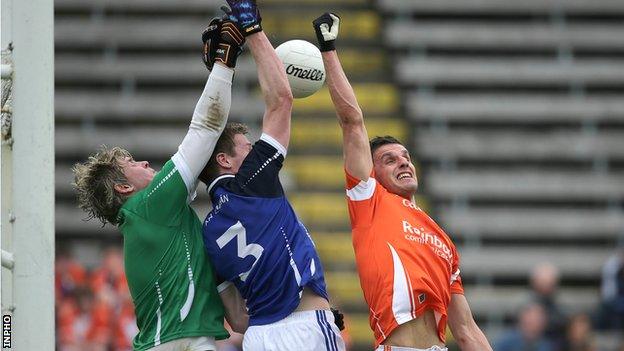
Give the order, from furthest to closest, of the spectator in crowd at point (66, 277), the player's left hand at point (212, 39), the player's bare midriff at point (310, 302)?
the spectator in crowd at point (66, 277) → the player's left hand at point (212, 39) → the player's bare midriff at point (310, 302)

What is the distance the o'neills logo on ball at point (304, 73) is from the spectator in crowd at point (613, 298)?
830 cm

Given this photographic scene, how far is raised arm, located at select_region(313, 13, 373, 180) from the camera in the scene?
7395 mm

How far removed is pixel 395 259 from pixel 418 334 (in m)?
0.41

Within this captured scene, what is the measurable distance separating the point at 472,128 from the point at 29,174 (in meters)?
11.6

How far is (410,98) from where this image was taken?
17.6 meters

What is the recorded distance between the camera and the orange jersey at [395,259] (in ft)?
23.9

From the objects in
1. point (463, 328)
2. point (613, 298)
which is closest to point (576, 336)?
point (613, 298)

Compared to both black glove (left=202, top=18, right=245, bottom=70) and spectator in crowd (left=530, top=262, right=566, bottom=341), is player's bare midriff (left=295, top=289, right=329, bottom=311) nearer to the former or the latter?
black glove (left=202, top=18, right=245, bottom=70)

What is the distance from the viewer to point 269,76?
6996 mm

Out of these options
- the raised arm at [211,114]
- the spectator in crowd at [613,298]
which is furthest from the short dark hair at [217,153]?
the spectator in crowd at [613,298]

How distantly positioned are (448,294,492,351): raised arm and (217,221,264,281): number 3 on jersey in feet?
4.71

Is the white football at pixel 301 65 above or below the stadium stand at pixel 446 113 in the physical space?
above

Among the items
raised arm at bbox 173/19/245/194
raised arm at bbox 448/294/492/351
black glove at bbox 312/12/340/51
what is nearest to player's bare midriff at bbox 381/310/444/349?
raised arm at bbox 448/294/492/351

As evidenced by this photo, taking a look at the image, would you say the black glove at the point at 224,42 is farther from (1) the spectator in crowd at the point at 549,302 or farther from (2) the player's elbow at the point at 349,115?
(1) the spectator in crowd at the point at 549,302
